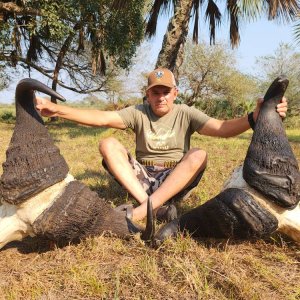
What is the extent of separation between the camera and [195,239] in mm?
2344

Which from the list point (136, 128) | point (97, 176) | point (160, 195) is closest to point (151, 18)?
point (97, 176)

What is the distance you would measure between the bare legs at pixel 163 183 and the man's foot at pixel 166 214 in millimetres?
50

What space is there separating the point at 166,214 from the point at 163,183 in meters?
0.27

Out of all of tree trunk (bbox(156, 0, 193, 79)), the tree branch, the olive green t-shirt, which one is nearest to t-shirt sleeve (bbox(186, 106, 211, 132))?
the olive green t-shirt

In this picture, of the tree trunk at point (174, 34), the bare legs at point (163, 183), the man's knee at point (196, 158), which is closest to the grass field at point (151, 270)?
the bare legs at point (163, 183)

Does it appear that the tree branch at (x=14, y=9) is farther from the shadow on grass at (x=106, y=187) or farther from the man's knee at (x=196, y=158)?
the man's knee at (x=196, y=158)

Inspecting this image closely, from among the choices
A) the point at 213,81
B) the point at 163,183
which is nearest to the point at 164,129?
the point at 163,183

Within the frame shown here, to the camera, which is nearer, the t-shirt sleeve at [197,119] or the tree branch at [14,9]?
the t-shirt sleeve at [197,119]

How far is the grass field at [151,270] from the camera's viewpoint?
1.81 metres

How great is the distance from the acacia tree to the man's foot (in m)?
5.89

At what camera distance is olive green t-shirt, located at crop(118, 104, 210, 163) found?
3.21 meters

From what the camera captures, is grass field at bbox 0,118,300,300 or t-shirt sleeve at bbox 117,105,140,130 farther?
t-shirt sleeve at bbox 117,105,140,130

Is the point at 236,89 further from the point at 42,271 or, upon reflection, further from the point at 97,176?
the point at 42,271

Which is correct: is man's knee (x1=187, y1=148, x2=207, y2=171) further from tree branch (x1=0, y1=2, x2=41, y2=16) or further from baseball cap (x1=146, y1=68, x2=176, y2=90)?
tree branch (x1=0, y1=2, x2=41, y2=16)
